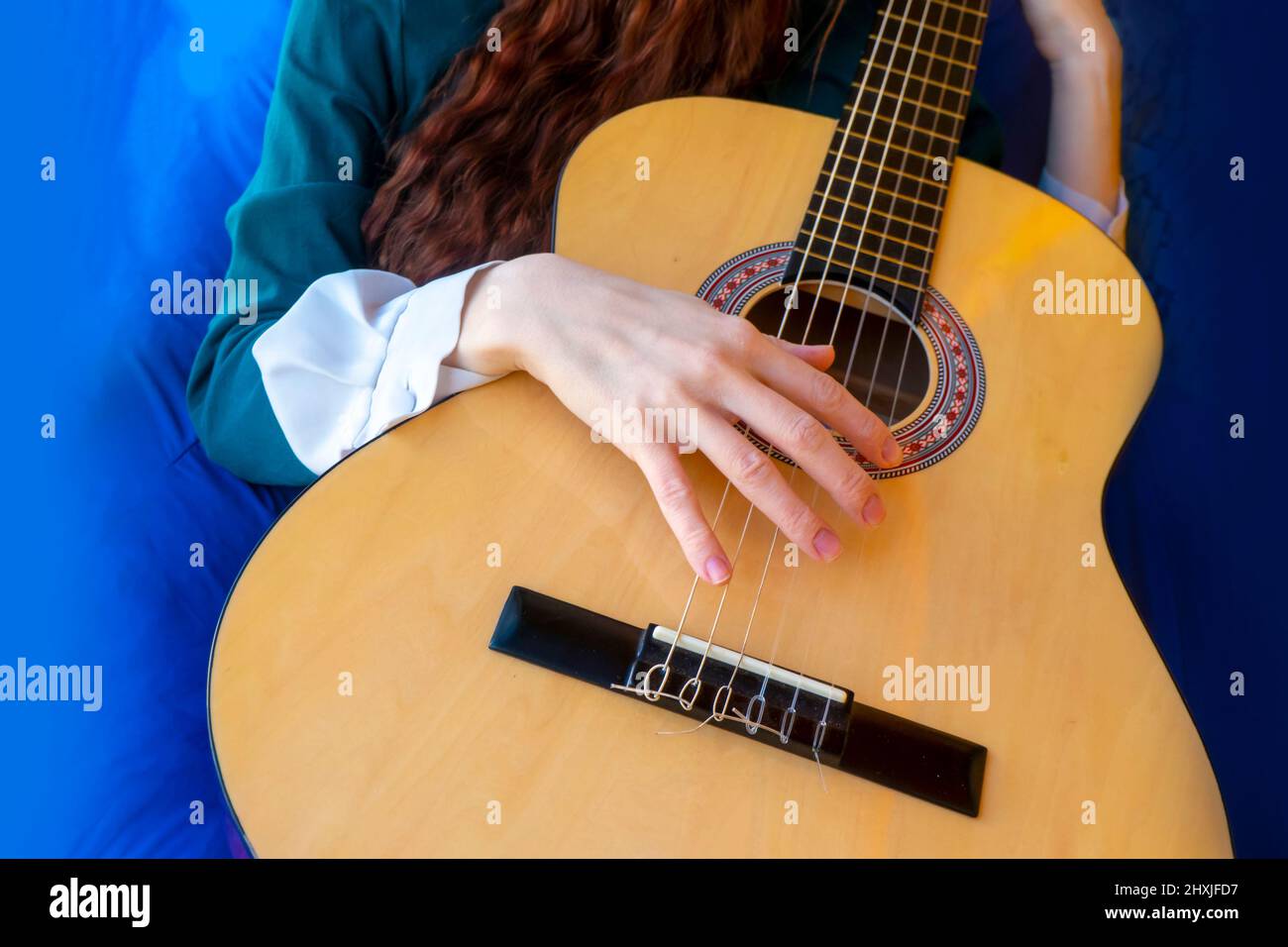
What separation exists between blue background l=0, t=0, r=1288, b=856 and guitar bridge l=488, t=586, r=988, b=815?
0.45 meters

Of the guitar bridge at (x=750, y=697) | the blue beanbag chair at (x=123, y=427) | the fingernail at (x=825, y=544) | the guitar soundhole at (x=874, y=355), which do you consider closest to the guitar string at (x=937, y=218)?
the guitar soundhole at (x=874, y=355)

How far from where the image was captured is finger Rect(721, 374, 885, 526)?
784mm

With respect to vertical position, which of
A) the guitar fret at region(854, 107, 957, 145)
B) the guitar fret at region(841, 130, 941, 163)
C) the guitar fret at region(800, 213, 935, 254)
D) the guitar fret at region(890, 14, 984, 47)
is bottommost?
the guitar fret at region(800, 213, 935, 254)

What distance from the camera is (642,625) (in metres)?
0.75

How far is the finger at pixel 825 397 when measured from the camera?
31.9 inches

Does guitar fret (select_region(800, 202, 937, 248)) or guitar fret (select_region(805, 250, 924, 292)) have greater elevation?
guitar fret (select_region(800, 202, 937, 248))

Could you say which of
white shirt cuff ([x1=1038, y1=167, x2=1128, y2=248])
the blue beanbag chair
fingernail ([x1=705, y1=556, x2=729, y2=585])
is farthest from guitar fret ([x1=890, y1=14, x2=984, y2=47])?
the blue beanbag chair

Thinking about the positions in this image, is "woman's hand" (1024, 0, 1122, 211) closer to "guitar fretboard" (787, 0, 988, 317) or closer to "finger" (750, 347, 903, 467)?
"guitar fretboard" (787, 0, 988, 317)

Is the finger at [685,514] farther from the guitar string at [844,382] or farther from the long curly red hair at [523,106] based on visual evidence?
the long curly red hair at [523,106]

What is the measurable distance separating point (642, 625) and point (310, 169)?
68 centimetres

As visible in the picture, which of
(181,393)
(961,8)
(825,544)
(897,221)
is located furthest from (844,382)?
(181,393)

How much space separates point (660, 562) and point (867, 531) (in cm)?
18

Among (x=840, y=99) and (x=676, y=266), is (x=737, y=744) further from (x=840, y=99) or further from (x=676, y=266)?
(x=840, y=99)

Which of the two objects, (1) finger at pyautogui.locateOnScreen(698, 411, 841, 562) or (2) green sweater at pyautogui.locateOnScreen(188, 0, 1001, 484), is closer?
(1) finger at pyautogui.locateOnScreen(698, 411, 841, 562)
